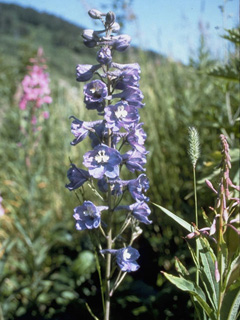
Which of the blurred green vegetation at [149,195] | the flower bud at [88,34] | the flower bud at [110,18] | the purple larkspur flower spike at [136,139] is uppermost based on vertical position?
the flower bud at [110,18]

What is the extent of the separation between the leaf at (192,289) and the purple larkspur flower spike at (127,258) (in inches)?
8.5

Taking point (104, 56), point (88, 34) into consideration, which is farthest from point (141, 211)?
point (88, 34)

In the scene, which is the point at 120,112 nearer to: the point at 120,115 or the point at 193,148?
the point at 120,115

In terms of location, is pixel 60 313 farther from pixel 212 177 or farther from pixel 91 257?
pixel 212 177

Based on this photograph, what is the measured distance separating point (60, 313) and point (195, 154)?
126cm

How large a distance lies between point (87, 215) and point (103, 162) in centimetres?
19

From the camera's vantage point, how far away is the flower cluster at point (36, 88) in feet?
10.5

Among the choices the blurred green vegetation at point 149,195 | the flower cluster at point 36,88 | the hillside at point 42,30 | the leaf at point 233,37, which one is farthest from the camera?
the hillside at point 42,30

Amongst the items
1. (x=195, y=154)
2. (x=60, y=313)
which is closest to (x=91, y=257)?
(x=60, y=313)

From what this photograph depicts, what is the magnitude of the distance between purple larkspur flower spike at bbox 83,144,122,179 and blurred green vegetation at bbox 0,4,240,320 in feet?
1.91

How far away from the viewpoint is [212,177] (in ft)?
5.43

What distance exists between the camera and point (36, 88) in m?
3.34

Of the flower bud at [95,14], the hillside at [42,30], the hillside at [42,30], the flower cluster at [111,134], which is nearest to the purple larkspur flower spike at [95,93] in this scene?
the flower cluster at [111,134]

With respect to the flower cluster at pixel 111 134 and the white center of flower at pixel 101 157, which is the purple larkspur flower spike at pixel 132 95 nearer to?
the flower cluster at pixel 111 134
